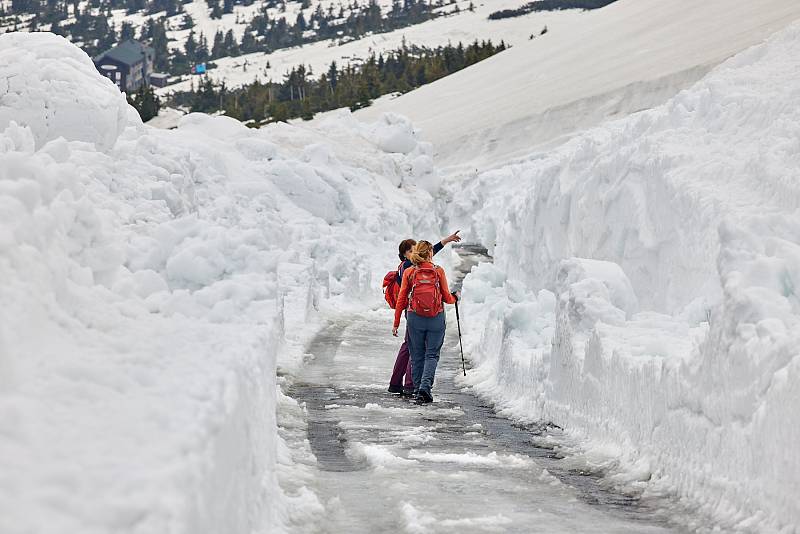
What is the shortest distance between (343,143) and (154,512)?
34392 mm

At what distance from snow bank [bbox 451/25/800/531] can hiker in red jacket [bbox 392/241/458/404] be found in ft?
3.01

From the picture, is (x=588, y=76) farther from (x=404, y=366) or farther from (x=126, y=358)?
(x=126, y=358)

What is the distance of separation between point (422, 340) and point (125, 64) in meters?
150

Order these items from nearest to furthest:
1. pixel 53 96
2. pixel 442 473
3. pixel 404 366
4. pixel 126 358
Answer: pixel 126 358, pixel 442 473, pixel 404 366, pixel 53 96

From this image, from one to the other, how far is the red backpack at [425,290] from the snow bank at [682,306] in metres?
1.18

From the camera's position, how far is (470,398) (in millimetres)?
10695

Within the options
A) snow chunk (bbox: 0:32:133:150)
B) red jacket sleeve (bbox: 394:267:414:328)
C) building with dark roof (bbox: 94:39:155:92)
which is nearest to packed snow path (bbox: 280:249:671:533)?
red jacket sleeve (bbox: 394:267:414:328)

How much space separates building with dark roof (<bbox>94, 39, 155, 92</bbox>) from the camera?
148375 millimetres

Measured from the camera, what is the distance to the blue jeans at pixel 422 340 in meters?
9.84

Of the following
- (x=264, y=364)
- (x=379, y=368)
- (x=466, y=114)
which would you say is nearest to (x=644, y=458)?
(x=264, y=364)

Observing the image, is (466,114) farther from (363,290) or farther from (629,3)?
(363,290)

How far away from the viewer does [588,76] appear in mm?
Answer: 60812

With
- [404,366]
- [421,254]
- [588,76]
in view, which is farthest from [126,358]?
[588,76]

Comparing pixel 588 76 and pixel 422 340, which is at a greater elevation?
pixel 588 76
